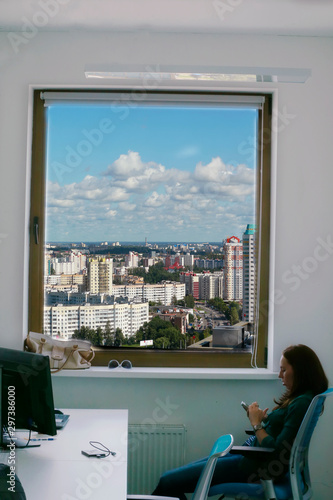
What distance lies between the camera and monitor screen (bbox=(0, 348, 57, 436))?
7.18 feet

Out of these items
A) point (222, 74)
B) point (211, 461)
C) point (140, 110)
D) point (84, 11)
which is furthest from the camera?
point (140, 110)

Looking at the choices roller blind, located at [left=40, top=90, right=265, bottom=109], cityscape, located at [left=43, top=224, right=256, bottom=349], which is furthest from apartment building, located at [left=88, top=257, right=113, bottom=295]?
roller blind, located at [left=40, top=90, right=265, bottom=109]

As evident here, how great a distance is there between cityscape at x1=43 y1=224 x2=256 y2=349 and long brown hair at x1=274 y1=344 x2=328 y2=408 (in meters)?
0.77

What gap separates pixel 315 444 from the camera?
3283 millimetres

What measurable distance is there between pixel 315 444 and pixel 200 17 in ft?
9.78

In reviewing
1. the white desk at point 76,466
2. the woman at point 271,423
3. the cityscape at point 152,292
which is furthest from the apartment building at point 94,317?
the woman at point 271,423

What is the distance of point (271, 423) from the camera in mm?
2666

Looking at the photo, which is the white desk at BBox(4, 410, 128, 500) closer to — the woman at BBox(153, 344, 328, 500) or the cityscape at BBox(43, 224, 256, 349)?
the woman at BBox(153, 344, 328, 500)

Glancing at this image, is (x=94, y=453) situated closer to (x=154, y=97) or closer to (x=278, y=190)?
(x=278, y=190)

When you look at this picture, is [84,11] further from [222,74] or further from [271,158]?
[271,158]

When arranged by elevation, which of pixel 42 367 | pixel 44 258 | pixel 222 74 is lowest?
pixel 42 367

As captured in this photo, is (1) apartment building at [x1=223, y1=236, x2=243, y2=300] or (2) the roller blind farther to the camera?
(1) apartment building at [x1=223, y1=236, x2=243, y2=300]

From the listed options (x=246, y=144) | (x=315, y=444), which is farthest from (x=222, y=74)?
(x=315, y=444)

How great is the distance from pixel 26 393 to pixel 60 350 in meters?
1.06
